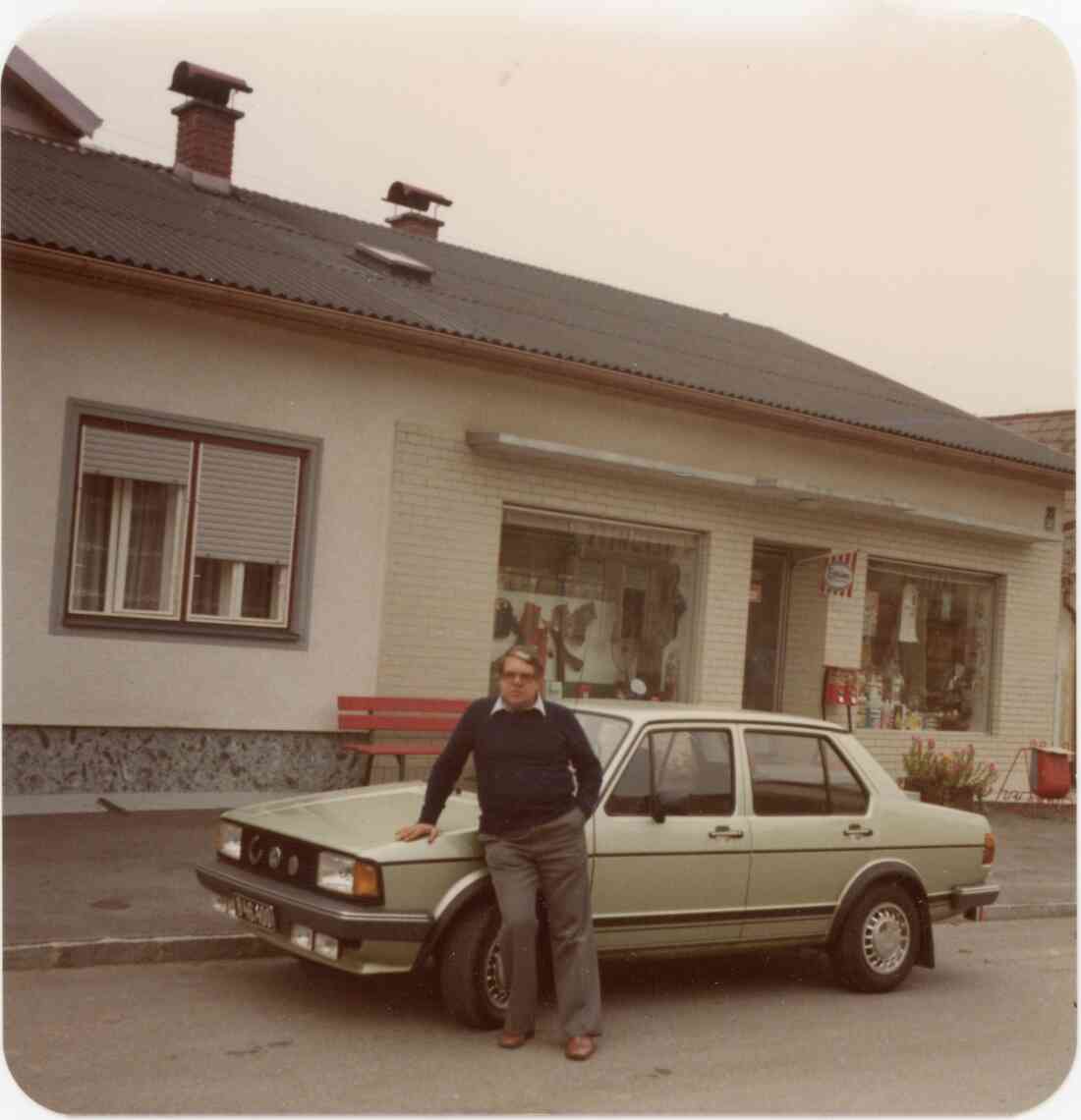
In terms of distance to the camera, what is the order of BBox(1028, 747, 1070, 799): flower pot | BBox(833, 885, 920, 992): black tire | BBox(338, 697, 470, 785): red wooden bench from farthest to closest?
BBox(1028, 747, 1070, 799): flower pot
BBox(338, 697, 470, 785): red wooden bench
BBox(833, 885, 920, 992): black tire

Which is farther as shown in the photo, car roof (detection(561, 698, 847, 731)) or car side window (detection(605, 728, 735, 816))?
car roof (detection(561, 698, 847, 731))

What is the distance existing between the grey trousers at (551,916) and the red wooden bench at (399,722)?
5.54 metres

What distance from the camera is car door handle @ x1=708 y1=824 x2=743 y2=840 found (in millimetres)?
7328

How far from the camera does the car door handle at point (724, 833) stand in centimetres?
733

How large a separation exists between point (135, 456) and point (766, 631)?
7.78 meters

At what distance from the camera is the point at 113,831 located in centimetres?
Result: 1023

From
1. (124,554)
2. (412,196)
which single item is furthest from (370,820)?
(412,196)

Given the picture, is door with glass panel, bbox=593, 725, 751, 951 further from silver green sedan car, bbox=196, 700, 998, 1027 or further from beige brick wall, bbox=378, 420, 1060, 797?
beige brick wall, bbox=378, 420, 1060, 797

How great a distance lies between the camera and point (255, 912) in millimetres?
6711

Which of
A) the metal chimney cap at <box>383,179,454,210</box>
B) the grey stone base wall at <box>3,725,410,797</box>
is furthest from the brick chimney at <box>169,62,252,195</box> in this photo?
the grey stone base wall at <box>3,725,410,797</box>

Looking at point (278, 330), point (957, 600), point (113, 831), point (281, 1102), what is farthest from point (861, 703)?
point (281, 1102)

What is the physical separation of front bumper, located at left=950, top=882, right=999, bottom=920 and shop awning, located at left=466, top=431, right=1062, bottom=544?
19.7 ft

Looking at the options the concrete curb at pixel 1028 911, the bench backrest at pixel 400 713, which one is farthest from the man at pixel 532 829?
the bench backrest at pixel 400 713

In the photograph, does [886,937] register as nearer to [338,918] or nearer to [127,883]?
[338,918]
